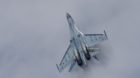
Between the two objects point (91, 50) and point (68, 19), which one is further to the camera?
point (68, 19)

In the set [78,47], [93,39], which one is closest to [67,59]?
[78,47]

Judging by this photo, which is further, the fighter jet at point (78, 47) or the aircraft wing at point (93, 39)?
the aircraft wing at point (93, 39)

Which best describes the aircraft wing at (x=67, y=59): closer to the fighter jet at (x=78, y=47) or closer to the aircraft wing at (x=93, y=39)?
the fighter jet at (x=78, y=47)

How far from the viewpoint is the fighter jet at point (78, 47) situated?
470 feet

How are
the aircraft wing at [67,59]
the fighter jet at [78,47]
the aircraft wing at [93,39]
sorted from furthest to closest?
the aircraft wing at [67,59] → the aircraft wing at [93,39] → the fighter jet at [78,47]

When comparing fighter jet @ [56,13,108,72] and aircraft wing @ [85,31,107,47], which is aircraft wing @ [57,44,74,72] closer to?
fighter jet @ [56,13,108,72]

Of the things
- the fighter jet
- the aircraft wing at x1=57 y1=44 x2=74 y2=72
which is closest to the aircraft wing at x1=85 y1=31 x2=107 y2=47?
the fighter jet

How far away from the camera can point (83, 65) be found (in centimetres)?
14488

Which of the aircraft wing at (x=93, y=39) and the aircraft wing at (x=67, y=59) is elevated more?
the aircraft wing at (x=93, y=39)

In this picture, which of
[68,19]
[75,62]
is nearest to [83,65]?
[75,62]

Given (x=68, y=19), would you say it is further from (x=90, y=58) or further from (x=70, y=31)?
(x=90, y=58)

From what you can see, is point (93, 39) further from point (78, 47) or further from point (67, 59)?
point (67, 59)

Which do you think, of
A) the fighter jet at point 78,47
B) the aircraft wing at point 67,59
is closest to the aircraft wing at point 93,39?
the fighter jet at point 78,47

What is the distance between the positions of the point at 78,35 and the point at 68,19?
707 cm
